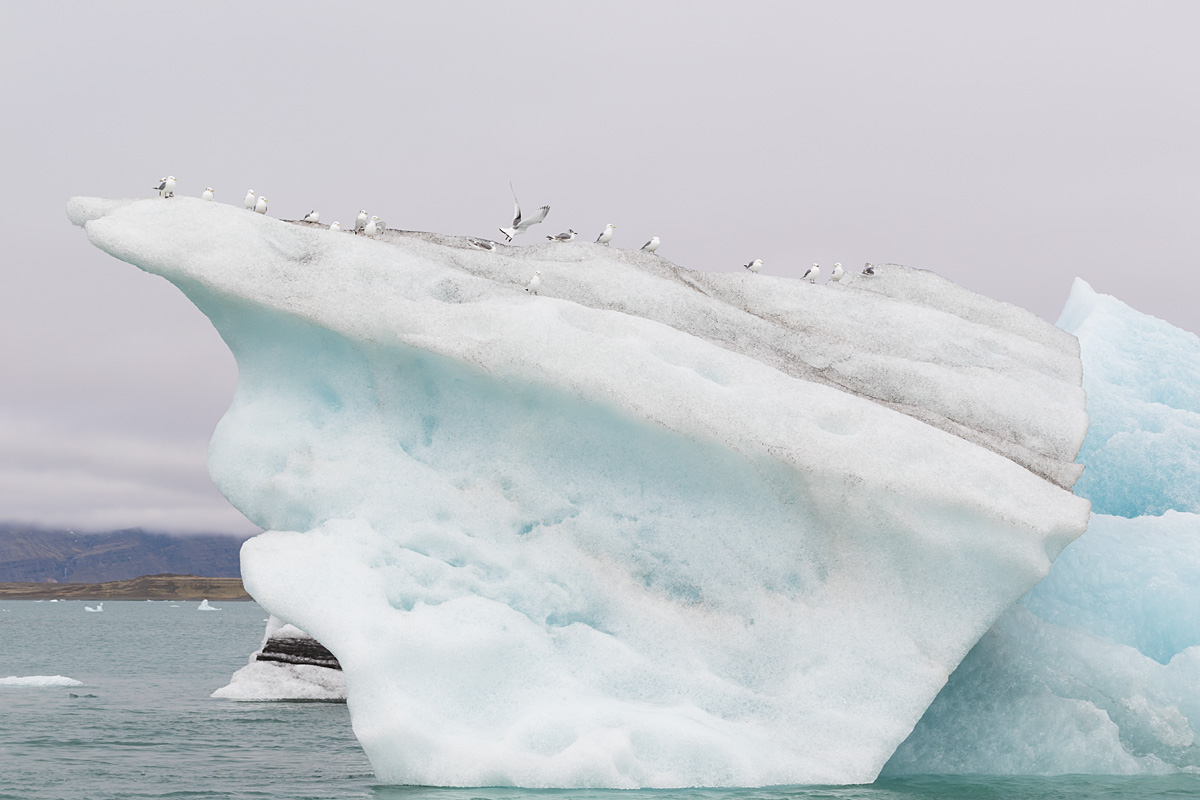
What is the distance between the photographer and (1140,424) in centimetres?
1634

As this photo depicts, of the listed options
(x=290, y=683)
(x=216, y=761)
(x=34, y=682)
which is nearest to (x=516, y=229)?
(x=216, y=761)

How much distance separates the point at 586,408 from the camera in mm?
12703

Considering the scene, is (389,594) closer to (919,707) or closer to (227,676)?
(919,707)

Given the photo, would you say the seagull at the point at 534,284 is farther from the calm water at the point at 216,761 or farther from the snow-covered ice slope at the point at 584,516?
the calm water at the point at 216,761

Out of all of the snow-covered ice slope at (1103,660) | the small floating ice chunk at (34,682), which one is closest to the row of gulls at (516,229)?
the snow-covered ice slope at (1103,660)

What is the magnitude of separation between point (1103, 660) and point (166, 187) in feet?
45.8

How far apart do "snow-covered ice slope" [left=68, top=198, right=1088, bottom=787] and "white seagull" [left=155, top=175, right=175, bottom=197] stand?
1.25 meters

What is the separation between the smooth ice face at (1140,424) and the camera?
52.5 feet

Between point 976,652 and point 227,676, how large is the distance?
31.8 meters

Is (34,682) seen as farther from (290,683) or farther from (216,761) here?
(216,761)

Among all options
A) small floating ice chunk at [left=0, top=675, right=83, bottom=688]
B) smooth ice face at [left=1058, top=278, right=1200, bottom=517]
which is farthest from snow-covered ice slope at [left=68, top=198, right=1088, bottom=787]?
small floating ice chunk at [left=0, top=675, right=83, bottom=688]

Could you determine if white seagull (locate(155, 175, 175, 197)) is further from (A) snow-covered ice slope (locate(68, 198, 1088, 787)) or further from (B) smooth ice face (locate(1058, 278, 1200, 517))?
(B) smooth ice face (locate(1058, 278, 1200, 517))

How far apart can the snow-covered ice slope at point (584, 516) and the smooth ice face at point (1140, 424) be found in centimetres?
201

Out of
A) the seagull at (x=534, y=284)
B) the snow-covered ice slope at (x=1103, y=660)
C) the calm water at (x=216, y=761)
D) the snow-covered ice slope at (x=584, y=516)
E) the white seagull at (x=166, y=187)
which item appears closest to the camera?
the snow-covered ice slope at (x=584, y=516)
